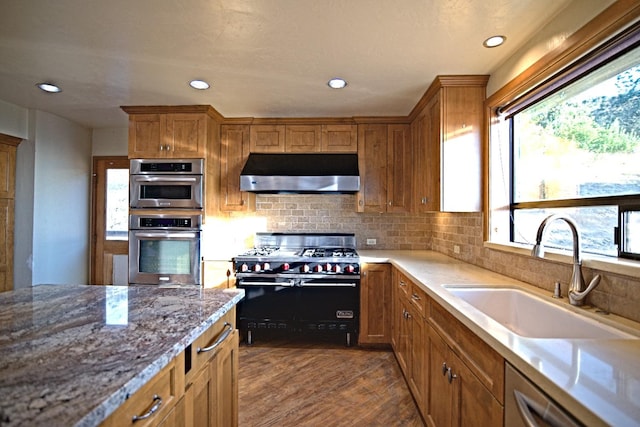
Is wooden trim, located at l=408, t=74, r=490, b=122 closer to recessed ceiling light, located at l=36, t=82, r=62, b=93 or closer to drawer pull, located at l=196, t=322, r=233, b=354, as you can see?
drawer pull, located at l=196, t=322, r=233, b=354

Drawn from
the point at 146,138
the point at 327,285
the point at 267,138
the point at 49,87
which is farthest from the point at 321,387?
the point at 49,87

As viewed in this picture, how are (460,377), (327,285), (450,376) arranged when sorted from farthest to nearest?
(327,285)
(450,376)
(460,377)

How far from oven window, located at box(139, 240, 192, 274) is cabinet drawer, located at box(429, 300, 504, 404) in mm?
2501

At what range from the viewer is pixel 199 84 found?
2.70 m

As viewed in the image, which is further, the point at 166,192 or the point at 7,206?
the point at 7,206

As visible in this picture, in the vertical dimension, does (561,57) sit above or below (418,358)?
above

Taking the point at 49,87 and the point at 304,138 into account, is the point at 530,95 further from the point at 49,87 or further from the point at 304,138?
the point at 49,87

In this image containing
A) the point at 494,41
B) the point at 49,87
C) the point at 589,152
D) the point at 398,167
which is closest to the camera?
the point at 589,152

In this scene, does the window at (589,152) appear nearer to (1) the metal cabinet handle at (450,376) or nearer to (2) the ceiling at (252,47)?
(2) the ceiling at (252,47)

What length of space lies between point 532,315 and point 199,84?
9.46ft

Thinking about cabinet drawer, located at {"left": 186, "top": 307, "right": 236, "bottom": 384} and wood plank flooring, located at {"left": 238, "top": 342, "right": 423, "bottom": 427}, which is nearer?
cabinet drawer, located at {"left": 186, "top": 307, "right": 236, "bottom": 384}

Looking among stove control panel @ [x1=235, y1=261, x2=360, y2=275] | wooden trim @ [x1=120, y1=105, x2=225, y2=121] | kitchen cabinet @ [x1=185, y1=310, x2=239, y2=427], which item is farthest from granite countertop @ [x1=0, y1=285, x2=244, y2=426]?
wooden trim @ [x1=120, y1=105, x2=225, y2=121]

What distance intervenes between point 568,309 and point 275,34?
214cm

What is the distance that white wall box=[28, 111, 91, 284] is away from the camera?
3564 mm
